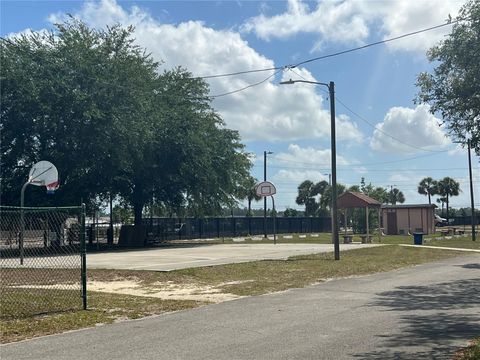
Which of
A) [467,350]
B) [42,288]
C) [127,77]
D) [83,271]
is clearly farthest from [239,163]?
[467,350]

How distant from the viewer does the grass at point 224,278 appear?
9.73 metres

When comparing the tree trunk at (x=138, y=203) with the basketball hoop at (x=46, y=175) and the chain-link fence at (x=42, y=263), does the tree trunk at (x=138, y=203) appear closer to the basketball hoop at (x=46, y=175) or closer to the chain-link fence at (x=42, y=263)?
the basketball hoop at (x=46, y=175)

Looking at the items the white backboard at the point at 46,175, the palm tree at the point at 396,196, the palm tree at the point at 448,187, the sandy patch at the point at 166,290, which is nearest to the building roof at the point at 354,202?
the white backboard at the point at 46,175

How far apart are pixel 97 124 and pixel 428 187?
7941 cm

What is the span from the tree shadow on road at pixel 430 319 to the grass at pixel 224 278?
3.30 metres

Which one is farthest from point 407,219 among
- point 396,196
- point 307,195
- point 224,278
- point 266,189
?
point 396,196

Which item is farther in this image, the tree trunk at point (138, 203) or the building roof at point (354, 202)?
the building roof at point (354, 202)

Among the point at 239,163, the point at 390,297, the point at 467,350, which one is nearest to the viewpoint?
the point at 467,350

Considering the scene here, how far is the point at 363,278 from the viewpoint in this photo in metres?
16.7

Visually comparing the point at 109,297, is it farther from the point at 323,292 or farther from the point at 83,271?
the point at 323,292

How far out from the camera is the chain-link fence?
11148 millimetres

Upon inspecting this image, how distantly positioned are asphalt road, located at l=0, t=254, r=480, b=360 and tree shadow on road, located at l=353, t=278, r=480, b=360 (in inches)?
0.5

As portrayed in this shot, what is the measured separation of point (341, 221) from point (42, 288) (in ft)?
166

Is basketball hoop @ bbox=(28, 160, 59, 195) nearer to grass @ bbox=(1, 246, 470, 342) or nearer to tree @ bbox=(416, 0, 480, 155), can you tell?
grass @ bbox=(1, 246, 470, 342)
